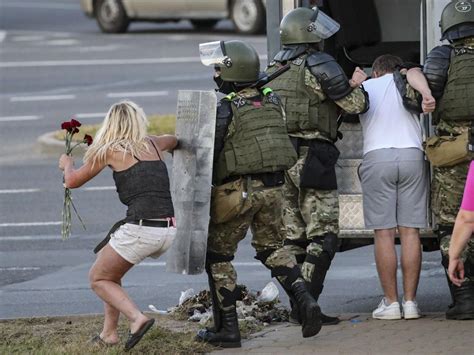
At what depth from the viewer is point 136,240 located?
25.0 feet

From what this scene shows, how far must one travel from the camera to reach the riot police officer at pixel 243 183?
7.88 metres

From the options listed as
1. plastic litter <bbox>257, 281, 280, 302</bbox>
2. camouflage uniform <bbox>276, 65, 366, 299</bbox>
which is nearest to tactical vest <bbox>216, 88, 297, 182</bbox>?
camouflage uniform <bbox>276, 65, 366, 299</bbox>

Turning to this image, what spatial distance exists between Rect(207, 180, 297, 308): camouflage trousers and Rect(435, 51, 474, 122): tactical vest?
1.28m

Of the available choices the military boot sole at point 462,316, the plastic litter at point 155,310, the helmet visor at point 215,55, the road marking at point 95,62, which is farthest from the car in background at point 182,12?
the helmet visor at point 215,55

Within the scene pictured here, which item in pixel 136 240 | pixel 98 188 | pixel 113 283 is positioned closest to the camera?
pixel 136 240

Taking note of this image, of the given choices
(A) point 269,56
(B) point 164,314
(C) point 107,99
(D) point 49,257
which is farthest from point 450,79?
(C) point 107,99

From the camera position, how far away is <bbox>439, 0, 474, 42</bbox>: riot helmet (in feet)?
27.5

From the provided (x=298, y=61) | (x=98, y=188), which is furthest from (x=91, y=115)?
(x=298, y=61)

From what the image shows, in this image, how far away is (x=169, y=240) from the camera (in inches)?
304

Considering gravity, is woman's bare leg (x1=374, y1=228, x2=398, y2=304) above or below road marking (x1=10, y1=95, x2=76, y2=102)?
below

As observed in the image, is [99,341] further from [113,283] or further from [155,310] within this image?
[155,310]

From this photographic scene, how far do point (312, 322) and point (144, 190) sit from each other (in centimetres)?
126

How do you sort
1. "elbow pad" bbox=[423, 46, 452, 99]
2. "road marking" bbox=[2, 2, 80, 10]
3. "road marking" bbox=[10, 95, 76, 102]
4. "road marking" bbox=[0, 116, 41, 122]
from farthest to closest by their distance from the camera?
1. "road marking" bbox=[2, 2, 80, 10]
2. "road marking" bbox=[10, 95, 76, 102]
3. "road marking" bbox=[0, 116, 41, 122]
4. "elbow pad" bbox=[423, 46, 452, 99]

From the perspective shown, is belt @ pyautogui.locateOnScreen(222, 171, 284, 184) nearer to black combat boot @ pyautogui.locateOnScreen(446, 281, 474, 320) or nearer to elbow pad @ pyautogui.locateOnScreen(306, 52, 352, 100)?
elbow pad @ pyautogui.locateOnScreen(306, 52, 352, 100)
